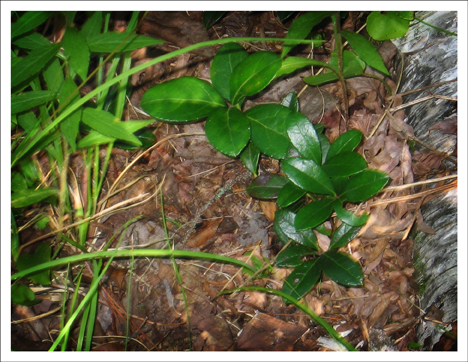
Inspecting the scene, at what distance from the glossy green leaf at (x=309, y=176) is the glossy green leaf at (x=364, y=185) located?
6 cm

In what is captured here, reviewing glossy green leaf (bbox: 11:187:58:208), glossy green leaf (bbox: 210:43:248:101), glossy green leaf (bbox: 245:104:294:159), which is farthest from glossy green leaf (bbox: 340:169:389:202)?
glossy green leaf (bbox: 11:187:58:208)

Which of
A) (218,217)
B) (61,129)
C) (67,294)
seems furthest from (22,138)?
(218,217)

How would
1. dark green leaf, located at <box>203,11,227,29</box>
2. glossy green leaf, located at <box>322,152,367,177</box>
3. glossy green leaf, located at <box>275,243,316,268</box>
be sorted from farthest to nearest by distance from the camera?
dark green leaf, located at <box>203,11,227,29</box> → glossy green leaf, located at <box>275,243,316,268</box> → glossy green leaf, located at <box>322,152,367,177</box>

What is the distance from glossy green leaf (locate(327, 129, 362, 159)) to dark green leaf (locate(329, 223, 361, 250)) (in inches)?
10.7

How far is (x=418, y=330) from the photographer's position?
1.38m

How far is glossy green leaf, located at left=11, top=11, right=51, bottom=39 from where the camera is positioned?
1.24 metres

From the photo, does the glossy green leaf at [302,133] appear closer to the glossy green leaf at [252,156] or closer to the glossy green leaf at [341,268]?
the glossy green leaf at [252,156]

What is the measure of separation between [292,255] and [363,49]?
82 cm

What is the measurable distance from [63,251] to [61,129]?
50 centimetres

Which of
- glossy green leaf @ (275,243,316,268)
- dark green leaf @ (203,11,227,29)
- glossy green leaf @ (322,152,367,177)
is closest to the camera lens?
glossy green leaf @ (322,152,367,177)

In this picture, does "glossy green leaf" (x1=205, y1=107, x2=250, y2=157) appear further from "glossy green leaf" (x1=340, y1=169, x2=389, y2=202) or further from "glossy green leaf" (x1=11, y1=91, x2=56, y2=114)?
"glossy green leaf" (x1=11, y1=91, x2=56, y2=114)

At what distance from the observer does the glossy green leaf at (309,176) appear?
4.17 ft

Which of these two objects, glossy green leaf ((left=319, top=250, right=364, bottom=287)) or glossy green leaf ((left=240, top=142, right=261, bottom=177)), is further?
glossy green leaf ((left=240, top=142, right=261, bottom=177))

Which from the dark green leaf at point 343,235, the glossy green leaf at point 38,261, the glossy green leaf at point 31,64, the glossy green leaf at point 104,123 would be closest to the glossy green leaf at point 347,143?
the dark green leaf at point 343,235
